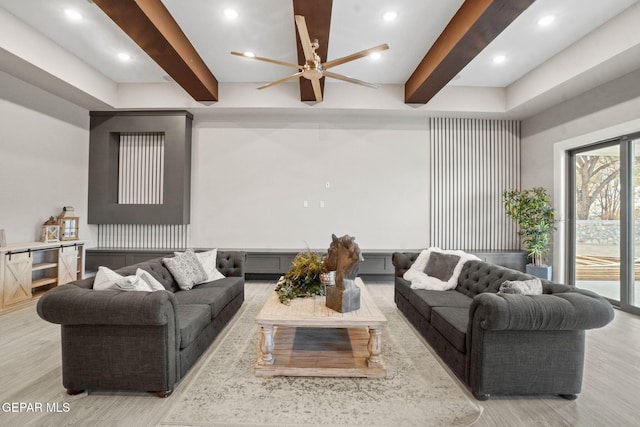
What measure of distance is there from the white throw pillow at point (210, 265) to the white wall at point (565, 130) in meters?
5.59

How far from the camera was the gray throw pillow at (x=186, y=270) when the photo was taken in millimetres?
3459

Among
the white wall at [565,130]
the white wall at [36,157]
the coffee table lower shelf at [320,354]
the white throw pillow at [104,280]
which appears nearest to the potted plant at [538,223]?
the white wall at [565,130]

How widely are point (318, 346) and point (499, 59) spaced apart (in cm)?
484

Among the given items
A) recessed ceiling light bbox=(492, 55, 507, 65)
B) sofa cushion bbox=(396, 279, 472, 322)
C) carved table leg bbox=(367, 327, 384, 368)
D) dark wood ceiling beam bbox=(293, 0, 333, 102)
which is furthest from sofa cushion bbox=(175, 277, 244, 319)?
recessed ceiling light bbox=(492, 55, 507, 65)

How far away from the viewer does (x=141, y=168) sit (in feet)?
19.9

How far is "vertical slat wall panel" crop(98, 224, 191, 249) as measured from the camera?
19.8ft

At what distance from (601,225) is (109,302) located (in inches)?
245

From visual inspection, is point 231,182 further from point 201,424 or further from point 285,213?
point 201,424

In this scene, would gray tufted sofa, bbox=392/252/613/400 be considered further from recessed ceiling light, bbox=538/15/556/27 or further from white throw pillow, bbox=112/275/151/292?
recessed ceiling light, bbox=538/15/556/27

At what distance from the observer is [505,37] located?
13.3 feet

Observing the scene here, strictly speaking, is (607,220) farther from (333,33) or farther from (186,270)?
(186,270)

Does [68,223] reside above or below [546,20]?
below

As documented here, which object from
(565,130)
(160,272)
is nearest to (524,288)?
(160,272)

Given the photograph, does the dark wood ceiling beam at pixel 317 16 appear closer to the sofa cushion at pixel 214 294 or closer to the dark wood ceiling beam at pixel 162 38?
the dark wood ceiling beam at pixel 162 38
